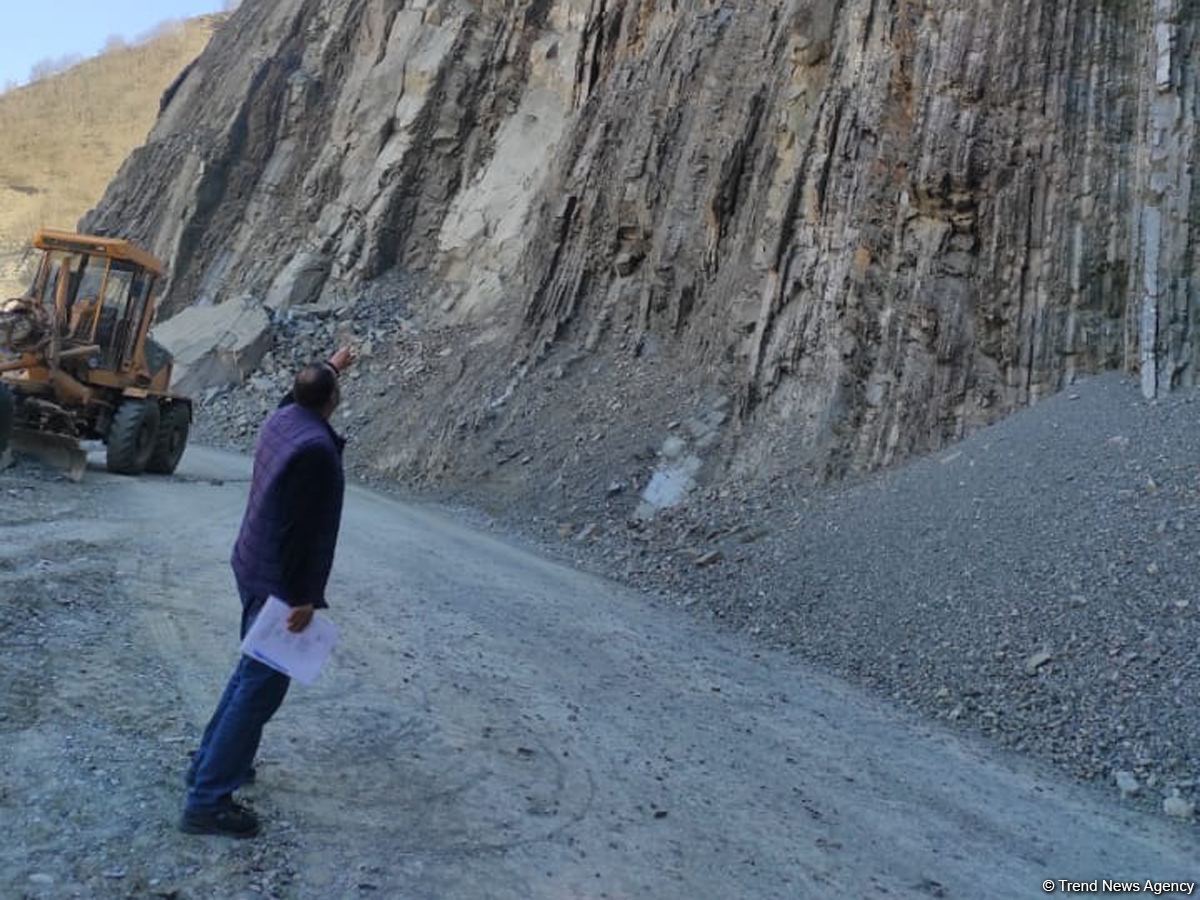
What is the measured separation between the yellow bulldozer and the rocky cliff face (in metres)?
6.32

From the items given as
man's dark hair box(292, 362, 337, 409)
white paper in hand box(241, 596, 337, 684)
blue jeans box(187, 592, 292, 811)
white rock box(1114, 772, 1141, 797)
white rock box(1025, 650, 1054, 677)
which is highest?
man's dark hair box(292, 362, 337, 409)

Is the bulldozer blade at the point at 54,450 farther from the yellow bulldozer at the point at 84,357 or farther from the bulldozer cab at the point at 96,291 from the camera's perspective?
the bulldozer cab at the point at 96,291

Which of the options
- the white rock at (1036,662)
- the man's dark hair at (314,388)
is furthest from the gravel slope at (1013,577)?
the man's dark hair at (314,388)

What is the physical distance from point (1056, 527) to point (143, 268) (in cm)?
1153

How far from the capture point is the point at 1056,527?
9.55 meters

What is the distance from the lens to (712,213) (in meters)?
20.6

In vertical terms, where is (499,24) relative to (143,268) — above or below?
above

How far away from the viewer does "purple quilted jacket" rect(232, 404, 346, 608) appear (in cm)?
391

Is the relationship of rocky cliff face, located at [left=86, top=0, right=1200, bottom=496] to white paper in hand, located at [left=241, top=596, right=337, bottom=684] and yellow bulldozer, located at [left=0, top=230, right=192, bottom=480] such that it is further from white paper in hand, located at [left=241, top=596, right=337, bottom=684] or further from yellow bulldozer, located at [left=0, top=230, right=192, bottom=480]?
white paper in hand, located at [left=241, top=596, right=337, bottom=684]

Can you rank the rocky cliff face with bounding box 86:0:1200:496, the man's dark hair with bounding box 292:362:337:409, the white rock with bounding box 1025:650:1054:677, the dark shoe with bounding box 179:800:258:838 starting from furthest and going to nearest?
the rocky cliff face with bounding box 86:0:1200:496, the white rock with bounding box 1025:650:1054:677, the man's dark hair with bounding box 292:362:337:409, the dark shoe with bounding box 179:800:258:838

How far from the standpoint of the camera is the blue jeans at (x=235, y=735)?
12.7ft

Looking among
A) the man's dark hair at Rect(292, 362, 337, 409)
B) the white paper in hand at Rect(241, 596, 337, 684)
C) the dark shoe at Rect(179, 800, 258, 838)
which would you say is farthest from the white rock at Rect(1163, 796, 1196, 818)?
the man's dark hair at Rect(292, 362, 337, 409)

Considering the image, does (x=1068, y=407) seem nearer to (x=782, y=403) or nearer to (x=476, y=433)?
(x=782, y=403)

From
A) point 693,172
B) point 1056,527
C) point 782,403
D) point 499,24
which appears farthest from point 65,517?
point 499,24
